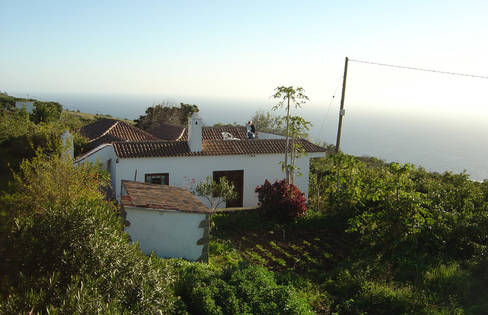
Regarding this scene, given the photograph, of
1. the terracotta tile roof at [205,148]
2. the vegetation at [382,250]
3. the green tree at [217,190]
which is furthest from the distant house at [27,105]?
the vegetation at [382,250]

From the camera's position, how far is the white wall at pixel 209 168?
1620 centimetres

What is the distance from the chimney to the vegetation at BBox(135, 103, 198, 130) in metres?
23.5

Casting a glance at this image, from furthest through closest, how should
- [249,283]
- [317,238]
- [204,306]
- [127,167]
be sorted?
[127,167], [317,238], [249,283], [204,306]

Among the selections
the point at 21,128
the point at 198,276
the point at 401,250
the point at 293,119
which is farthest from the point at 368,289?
the point at 21,128

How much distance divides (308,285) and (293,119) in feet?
27.5

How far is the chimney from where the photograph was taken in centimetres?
1750

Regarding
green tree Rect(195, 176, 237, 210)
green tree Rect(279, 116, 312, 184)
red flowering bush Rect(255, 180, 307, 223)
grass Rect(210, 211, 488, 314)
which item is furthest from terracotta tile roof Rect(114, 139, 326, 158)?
grass Rect(210, 211, 488, 314)

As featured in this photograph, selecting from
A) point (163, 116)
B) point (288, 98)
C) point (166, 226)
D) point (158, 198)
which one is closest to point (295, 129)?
point (288, 98)

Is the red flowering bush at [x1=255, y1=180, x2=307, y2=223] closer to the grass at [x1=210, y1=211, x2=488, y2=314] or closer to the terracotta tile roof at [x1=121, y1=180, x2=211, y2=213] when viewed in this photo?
the grass at [x1=210, y1=211, x2=488, y2=314]

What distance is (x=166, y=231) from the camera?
9.87m

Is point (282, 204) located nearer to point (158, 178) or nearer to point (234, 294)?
point (158, 178)

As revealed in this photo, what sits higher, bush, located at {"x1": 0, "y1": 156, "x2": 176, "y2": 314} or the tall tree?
the tall tree

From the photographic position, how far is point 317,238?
13.7 metres

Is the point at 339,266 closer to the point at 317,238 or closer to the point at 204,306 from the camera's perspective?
the point at 317,238
